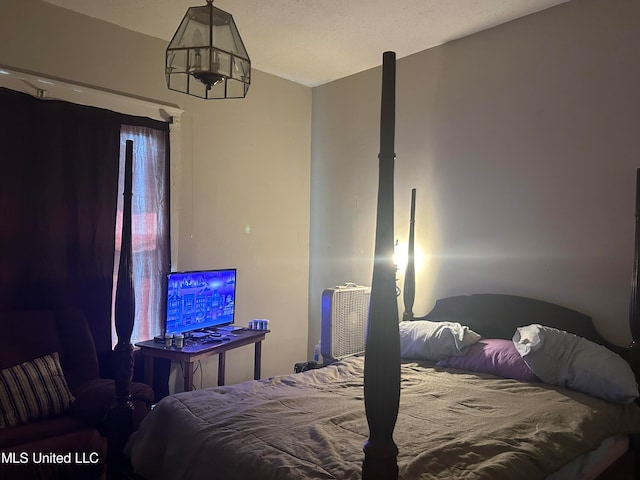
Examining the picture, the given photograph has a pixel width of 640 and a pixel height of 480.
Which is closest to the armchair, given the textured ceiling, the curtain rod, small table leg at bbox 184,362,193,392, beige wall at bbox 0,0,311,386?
small table leg at bbox 184,362,193,392

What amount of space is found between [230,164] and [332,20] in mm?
1390

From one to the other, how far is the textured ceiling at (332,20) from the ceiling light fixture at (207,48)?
126 centimetres

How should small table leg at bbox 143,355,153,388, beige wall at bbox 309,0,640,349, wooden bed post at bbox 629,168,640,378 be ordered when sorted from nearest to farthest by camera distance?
wooden bed post at bbox 629,168,640,378, beige wall at bbox 309,0,640,349, small table leg at bbox 143,355,153,388

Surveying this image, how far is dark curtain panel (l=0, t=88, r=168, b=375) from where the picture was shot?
9.28 ft

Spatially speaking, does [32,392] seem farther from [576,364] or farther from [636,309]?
[636,309]

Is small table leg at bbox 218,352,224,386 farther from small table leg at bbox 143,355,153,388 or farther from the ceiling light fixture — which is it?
the ceiling light fixture

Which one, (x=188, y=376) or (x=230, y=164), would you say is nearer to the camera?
(x=188, y=376)

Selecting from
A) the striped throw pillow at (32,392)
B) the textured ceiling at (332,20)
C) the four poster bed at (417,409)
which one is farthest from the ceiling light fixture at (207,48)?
the striped throw pillow at (32,392)

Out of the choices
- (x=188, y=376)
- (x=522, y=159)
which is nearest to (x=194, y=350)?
(x=188, y=376)

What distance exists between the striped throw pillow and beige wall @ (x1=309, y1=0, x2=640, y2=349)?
2403 mm

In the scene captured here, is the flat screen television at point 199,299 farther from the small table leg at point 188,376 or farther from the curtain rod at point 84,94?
the curtain rod at point 84,94

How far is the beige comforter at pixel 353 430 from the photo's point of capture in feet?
5.41

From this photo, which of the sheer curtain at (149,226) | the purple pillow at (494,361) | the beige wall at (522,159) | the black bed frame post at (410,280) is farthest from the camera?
the black bed frame post at (410,280)

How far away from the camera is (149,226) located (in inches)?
137
